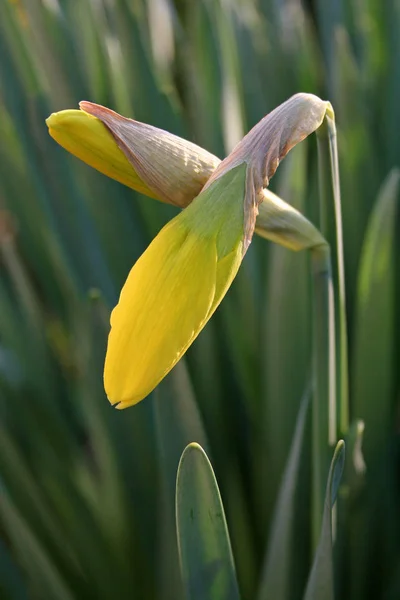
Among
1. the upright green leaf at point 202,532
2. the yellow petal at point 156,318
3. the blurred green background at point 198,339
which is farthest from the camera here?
the blurred green background at point 198,339

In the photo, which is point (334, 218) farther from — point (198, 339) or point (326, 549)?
point (198, 339)

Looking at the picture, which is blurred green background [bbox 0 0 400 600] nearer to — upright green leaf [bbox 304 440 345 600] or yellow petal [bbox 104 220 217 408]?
upright green leaf [bbox 304 440 345 600]

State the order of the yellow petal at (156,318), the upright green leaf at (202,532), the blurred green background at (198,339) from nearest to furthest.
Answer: the yellow petal at (156,318) → the upright green leaf at (202,532) → the blurred green background at (198,339)

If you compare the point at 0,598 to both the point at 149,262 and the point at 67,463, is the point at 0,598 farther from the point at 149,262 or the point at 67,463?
the point at 149,262

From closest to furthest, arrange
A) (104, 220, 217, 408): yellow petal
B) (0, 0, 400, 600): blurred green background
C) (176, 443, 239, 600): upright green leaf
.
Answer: (104, 220, 217, 408): yellow petal → (176, 443, 239, 600): upright green leaf → (0, 0, 400, 600): blurred green background

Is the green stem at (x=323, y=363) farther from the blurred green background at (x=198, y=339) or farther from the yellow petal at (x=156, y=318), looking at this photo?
the yellow petal at (x=156, y=318)

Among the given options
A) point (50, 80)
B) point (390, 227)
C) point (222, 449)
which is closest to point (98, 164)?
point (390, 227)

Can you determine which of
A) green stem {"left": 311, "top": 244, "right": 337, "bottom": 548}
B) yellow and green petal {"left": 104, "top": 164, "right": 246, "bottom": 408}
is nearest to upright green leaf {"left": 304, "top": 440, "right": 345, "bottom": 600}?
green stem {"left": 311, "top": 244, "right": 337, "bottom": 548}

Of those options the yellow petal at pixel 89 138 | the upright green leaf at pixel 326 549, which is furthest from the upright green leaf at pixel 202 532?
the yellow petal at pixel 89 138
